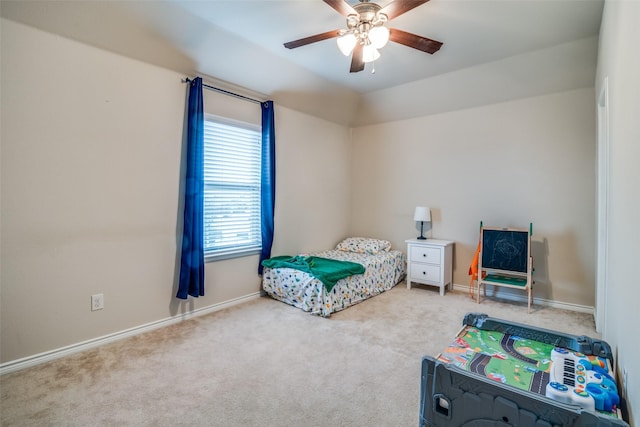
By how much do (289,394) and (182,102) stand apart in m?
2.64

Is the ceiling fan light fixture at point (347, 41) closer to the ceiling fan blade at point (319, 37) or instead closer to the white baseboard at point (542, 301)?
A: the ceiling fan blade at point (319, 37)

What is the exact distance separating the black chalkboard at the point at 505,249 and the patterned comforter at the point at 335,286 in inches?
45.5

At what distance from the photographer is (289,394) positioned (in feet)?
6.22

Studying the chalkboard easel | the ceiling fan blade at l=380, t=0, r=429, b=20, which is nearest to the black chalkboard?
the chalkboard easel

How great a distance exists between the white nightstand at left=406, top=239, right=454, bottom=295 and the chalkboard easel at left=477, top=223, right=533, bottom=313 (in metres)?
0.42

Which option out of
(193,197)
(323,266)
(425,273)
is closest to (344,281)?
(323,266)

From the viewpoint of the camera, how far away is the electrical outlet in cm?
248

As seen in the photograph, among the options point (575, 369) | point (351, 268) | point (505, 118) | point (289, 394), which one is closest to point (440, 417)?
point (575, 369)

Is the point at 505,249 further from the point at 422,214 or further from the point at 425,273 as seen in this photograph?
the point at 422,214

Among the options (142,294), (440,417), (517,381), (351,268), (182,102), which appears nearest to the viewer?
(440,417)

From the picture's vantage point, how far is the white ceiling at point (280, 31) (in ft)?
7.64

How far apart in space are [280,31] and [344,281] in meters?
2.48

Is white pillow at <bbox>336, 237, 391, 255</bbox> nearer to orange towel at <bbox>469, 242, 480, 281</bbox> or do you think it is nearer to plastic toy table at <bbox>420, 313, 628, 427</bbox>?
orange towel at <bbox>469, 242, 480, 281</bbox>

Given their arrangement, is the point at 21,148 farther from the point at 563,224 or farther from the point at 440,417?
the point at 563,224
